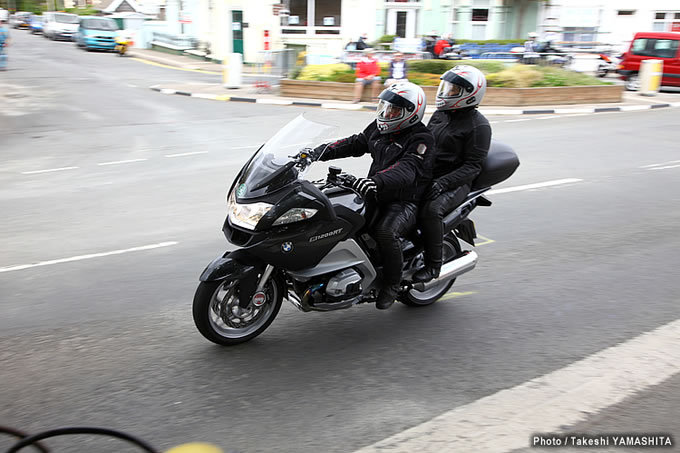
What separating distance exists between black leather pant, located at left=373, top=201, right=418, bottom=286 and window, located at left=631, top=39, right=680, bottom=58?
22.8 meters

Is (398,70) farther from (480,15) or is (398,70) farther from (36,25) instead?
(36,25)

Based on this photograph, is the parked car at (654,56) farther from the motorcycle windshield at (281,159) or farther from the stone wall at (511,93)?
the motorcycle windshield at (281,159)

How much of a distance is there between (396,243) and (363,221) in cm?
30

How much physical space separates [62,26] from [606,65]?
117 feet

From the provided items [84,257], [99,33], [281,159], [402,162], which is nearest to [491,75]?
[84,257]

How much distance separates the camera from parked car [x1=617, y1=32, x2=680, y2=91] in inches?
894

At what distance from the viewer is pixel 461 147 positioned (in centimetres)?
489

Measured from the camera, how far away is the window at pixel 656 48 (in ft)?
74.3

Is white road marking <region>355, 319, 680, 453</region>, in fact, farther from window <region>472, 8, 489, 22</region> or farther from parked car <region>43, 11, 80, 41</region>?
parked car <region>43, 11, 80, 41</region>

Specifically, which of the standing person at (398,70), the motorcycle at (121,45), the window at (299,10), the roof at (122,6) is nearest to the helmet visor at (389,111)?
the standing person at (398,70)

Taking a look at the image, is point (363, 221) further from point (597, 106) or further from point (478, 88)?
point (597, 106)

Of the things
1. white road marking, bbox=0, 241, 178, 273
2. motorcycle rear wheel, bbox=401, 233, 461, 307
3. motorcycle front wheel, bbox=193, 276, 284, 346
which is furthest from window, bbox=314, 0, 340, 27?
motorcycle front wheel, bbox=193, 276, 284, 346

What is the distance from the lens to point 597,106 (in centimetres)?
1891

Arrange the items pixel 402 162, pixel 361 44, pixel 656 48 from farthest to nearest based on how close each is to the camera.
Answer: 1. pixel 361 44
2. pixel 656 48
3. pixel 402 162
